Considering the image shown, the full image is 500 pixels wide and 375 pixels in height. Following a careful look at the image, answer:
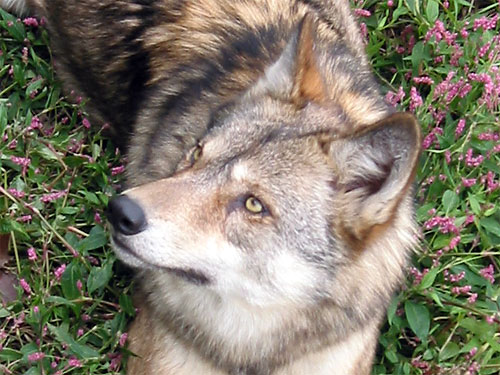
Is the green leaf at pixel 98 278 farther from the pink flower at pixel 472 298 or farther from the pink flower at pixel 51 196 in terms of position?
the pink flower at pixel 472 298

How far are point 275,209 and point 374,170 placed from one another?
0.43 metres

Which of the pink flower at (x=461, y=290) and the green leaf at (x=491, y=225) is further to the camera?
the green leaf at (x=491, y=225)

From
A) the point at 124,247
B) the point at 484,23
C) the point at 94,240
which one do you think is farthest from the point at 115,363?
the point at 484,23

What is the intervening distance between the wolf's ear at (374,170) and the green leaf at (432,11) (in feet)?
7.97

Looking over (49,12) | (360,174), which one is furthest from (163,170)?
(49,12)

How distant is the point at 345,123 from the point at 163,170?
944mm

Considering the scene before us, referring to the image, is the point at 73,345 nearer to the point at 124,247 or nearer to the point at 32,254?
the point at 32,254

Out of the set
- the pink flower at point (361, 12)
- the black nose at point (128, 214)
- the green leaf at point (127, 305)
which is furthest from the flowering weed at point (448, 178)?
the black nose at point (128, 214)

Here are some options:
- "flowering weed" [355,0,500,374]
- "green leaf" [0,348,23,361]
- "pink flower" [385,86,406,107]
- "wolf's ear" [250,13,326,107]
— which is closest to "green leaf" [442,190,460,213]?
"flowering weed" [355,0,500,374]

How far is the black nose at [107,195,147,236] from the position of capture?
3.36 metres

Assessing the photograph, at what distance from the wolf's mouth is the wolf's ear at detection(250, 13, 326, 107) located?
2.88ft

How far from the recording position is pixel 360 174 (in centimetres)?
354

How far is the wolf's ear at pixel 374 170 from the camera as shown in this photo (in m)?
3.25

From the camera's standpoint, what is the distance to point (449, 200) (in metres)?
5.00
